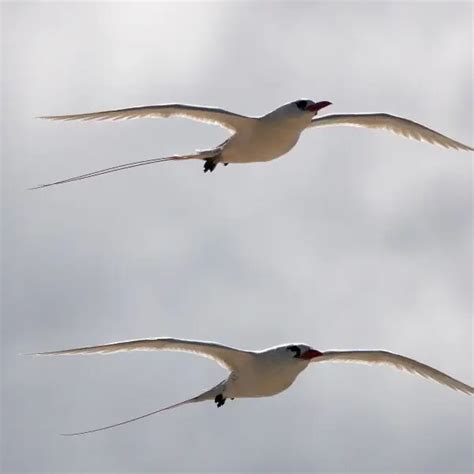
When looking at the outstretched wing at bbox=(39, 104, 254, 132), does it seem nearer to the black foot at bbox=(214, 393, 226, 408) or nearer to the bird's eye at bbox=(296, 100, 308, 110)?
the bird's eye at bbox=(296, 100, 308, 110)

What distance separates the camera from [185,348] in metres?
26.0

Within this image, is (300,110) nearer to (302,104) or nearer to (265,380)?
(302,104)

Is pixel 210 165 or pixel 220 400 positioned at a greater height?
pixel 210 165

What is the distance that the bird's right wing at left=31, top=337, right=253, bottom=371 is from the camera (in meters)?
25.4

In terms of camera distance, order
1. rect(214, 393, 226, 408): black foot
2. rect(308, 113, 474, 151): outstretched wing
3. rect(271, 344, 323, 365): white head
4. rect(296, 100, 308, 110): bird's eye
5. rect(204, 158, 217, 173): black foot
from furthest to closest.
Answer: rect(308, 113, 474, 151): outstretched wing
rect(204, 158, 217, 173): black foot
rect(296, 100, 308, 110): bird's eye
rect(214, 393, 226, 408): black foot
rect(271, 344, 323, 365): white head

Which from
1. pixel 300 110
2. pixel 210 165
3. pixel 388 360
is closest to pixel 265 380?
pixel 388 360

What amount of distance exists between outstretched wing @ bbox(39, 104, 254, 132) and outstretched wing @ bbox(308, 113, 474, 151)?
2557 mm

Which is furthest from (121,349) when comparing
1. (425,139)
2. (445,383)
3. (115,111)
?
(425,139)

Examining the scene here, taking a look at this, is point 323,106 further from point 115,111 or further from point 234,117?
point 115,111

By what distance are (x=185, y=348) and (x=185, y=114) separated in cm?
379

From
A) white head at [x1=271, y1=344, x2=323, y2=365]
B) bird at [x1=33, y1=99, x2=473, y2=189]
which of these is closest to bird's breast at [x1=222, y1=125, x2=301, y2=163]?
bird at [x1=33, y1=99, x2=473, y2=189]

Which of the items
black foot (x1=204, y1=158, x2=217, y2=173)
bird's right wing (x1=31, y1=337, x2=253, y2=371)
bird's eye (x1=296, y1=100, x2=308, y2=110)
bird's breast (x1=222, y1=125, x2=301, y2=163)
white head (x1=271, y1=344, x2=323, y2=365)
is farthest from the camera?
black foot (x1=204, y1=158, x2=217, y2=173)

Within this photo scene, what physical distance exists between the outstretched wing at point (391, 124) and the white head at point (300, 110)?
7.25ft

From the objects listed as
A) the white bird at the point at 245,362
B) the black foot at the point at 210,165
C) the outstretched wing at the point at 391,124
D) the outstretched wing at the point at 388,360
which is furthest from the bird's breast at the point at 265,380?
the outstretched wing at the point at 391,124
